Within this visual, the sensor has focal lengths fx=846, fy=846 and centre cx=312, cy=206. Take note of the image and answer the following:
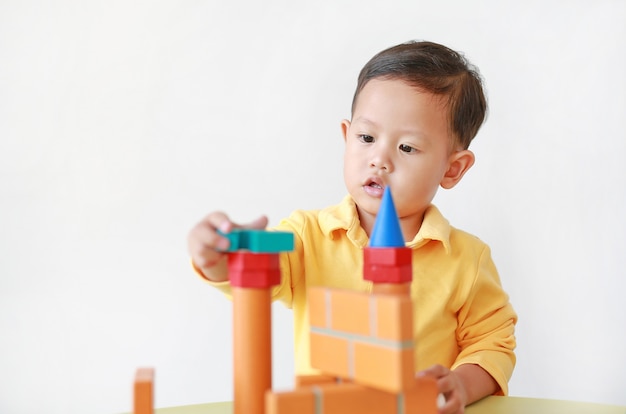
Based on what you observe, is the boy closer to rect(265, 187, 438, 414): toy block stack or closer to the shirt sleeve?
the shirt sleeve

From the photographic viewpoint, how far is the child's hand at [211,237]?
2.24ft

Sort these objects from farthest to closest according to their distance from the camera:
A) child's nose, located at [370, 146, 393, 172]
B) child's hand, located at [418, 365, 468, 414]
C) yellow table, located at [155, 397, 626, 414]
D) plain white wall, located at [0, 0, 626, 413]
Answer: plain white wall, located at [0, 0, 626, 413], child's nose, located at [370, 146, 393, 172], yellow table, located at [155, 397, 626, 414], child's hand, located at [418, 365, 468, 414]

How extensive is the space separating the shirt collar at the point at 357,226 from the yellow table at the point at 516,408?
220mm

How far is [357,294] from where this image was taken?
60cm

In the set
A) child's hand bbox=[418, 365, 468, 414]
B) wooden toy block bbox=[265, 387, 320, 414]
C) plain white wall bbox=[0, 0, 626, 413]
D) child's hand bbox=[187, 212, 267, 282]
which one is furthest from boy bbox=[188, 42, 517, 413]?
plain white wall bbox=[0, 0, 626, 413]

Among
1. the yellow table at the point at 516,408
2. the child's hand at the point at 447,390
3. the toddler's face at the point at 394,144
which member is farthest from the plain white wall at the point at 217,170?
the child's hand at the point at 447,390

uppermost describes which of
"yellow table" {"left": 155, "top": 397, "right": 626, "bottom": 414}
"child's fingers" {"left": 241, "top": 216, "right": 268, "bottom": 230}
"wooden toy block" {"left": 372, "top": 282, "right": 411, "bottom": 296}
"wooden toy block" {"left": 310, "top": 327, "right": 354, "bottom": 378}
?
"child's fingers" {"left": 241, "top": 216, "right": 268, "bottom": 230}

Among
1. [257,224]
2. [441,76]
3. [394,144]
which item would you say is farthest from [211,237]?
[441,76]

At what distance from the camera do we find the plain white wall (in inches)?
67.0

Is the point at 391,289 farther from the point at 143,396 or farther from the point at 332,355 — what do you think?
the point at 143,396

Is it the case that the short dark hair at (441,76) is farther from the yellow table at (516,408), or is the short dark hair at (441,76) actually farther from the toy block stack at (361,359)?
the toy block stack at (361,359)

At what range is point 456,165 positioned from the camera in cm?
117

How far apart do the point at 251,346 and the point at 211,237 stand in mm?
99

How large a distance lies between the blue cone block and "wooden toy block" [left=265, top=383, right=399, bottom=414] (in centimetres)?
13
